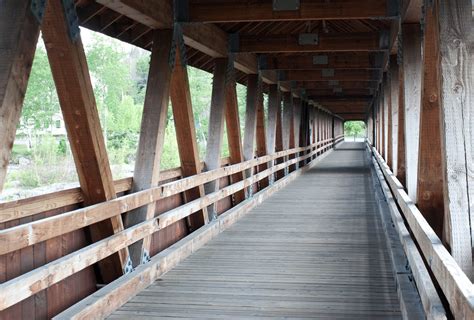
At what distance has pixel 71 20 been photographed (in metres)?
3.63

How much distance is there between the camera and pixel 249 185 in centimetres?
895

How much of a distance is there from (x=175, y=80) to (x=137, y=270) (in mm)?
2160

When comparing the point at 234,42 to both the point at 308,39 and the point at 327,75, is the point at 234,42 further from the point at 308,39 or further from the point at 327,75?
the point at 327,75

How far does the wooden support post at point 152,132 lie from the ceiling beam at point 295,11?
3.10 ft

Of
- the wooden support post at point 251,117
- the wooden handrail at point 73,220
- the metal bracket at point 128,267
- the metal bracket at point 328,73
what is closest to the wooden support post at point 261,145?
the wooden support post at point 251,117

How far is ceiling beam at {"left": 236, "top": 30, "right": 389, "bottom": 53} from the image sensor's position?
26.7 feet

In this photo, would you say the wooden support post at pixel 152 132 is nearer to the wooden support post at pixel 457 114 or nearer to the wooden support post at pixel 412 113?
the wooden support post at pixel 412 113

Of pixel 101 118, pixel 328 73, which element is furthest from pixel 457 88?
pixel 101 118

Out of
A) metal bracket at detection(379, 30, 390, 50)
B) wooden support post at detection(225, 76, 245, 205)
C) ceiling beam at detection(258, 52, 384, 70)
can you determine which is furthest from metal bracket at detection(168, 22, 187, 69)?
ceiling beam at detection(258, 52, 384, 70)

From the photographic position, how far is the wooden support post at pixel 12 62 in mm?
2867

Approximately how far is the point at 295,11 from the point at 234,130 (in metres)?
2.64

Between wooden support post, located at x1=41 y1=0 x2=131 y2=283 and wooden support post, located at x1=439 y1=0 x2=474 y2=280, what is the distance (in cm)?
223

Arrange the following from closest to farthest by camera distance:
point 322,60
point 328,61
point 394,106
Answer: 1. point 394,106
2. point 322,60
3. point 328,61

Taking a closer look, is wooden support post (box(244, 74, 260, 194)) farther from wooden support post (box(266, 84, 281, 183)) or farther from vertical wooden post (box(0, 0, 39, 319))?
vertical wooden post (box(0, 0, 39, 319))
